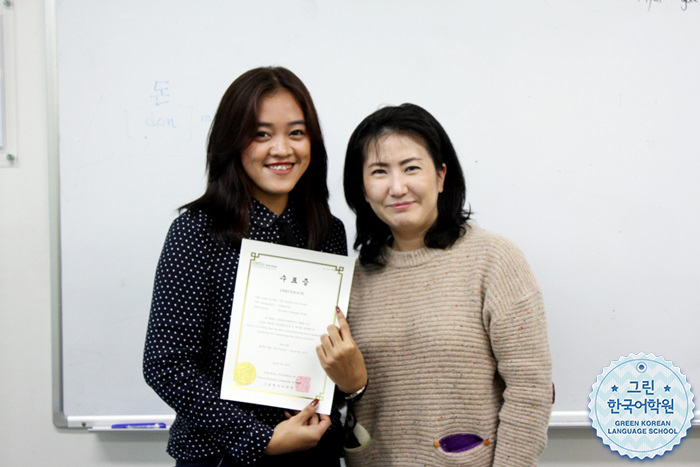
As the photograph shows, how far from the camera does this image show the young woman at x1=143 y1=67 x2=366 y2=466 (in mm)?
1055

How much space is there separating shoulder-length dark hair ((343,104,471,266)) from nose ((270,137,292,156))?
0.17 metres

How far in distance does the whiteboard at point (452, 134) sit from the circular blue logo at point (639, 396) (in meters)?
0.04

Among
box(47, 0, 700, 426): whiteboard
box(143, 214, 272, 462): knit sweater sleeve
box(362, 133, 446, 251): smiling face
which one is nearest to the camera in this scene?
box(143, 214, 272, 462): knit sweater sleeve

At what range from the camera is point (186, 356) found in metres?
1.07

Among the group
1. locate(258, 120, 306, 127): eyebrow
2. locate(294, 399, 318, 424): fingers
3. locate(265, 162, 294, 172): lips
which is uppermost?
locate(258, 120, 306, 127): eyebrow

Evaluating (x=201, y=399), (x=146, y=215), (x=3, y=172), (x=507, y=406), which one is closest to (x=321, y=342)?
(x=201, y=399)

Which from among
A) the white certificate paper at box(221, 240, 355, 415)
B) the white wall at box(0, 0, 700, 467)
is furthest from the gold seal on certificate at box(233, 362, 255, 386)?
the white wall at box(0, 0, 700, 467)

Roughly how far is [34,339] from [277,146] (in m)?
1.20

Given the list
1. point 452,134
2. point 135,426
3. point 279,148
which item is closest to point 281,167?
point 279,148

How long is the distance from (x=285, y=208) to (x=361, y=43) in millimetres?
757

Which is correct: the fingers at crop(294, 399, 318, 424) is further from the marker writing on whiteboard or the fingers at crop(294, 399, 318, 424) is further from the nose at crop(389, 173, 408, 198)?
the marker writing on whiteboard

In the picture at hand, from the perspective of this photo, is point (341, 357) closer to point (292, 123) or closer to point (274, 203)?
point (274, 203)

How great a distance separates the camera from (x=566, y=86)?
69.5 inches

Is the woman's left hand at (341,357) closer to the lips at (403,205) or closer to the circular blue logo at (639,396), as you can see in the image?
the lips at (403,205)
